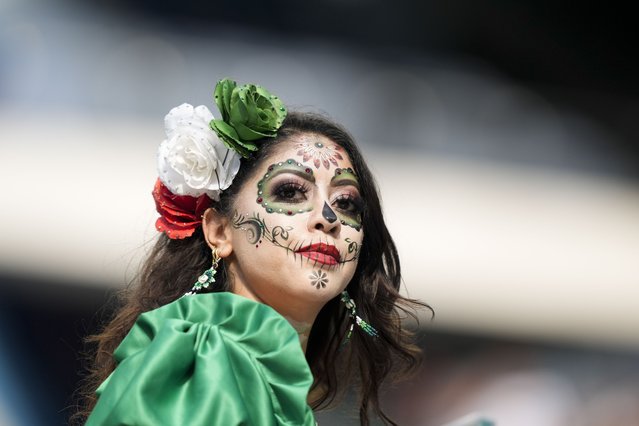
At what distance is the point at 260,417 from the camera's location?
1.93 meters

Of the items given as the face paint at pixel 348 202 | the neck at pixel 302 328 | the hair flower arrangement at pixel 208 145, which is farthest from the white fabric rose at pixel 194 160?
the neck at pixel 302 328

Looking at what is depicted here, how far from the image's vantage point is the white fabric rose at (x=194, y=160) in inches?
94.4

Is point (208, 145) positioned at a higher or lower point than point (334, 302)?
higher

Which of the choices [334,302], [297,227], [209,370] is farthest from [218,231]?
[209,370]

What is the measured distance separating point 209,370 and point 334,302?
68cm

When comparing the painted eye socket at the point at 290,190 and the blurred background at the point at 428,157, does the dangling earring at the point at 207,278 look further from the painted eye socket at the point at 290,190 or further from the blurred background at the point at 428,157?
the blurred background at the point at 428,157

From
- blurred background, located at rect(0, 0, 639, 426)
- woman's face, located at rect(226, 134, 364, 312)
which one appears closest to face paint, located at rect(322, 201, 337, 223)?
woman's face, located at rect(226, 134, 364, 312)

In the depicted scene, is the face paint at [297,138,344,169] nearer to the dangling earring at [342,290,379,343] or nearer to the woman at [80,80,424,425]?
the woman at [80,80,424,425]

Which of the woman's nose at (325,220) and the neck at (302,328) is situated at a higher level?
the woman's nose at (325,220)

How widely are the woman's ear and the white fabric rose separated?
0.04 metres

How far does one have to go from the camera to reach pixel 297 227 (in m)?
2.27

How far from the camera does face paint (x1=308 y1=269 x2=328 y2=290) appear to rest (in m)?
2.23

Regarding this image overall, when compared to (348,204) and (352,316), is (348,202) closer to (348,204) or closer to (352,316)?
(348,204)

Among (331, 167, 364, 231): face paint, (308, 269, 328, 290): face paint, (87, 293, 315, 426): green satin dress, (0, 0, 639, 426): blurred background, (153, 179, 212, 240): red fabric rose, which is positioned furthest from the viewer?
(0, 0, 639, 426): blurred background
